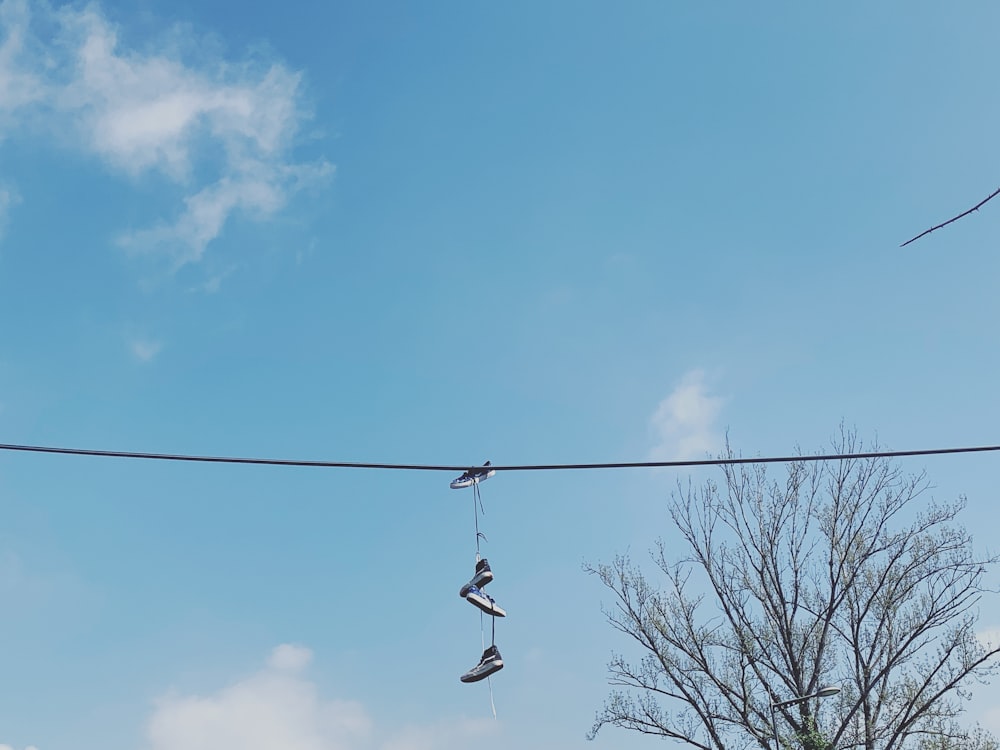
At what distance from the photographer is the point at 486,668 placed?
23.0ft

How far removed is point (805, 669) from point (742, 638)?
123 cm

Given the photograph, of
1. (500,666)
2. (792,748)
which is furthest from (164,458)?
(792,748)

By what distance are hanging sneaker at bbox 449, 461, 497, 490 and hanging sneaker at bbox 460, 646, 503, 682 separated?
145 cm

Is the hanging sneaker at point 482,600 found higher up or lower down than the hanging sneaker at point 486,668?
higher up

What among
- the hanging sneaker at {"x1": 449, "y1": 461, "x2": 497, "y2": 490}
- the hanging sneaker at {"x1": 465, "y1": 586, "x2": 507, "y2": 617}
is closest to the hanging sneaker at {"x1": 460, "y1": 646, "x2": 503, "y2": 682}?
the hanging sneaker at {"x1": 465, "y1": 586, "x2": 507, "y2": 617}

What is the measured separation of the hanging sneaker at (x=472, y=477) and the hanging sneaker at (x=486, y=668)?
1453 mm

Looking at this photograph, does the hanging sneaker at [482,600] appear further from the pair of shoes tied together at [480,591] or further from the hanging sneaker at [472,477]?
the hanging sneaker at [472,477]

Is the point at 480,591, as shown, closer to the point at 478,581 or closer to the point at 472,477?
the point at 478,581

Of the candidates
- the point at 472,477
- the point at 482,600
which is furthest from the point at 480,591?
the point at 472,477

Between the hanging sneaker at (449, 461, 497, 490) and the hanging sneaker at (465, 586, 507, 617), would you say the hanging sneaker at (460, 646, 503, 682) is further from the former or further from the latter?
the hanging sneaker at (449, 461, 497, 490)

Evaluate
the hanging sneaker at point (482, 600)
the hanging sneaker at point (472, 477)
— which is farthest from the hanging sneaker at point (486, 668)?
the hanging sneaker at point (472, 477)

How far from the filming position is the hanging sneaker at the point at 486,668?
22.9 feet

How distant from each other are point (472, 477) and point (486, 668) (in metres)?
1.70

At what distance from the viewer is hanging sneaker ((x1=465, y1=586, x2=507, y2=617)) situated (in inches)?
276
